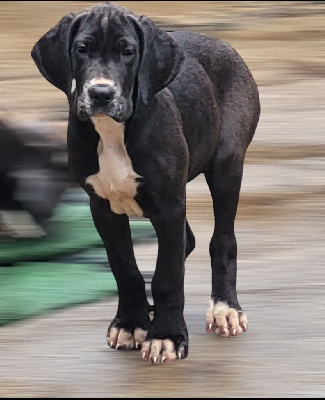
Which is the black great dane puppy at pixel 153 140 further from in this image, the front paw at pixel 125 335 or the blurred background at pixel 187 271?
the blurred background at pixel 187 271

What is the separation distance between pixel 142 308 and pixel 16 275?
1.30 m

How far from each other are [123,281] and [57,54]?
1149 mm

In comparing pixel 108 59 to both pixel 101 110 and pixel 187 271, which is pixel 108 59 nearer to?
pixel 101 110

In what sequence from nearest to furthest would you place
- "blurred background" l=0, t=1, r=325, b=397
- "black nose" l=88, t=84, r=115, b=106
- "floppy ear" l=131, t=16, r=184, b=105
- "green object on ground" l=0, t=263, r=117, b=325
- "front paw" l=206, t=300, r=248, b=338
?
1. "black nose" l=88, t=84, r=115, b=106
2. "floppy ear" l=131, t=16, r=184, b=105
3. "blurred background" l=0, t=1, r=325, b=397
4. "front paw" l=206, t=300, r=248, b=338
5. "green object on ground" l=0, t=263, r=117, b=325

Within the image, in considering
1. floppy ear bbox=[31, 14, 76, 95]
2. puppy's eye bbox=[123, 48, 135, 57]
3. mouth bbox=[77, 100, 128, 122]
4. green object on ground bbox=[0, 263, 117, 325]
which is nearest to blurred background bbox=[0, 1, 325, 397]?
green object on ground bbox=[0, 263, 117, 325]

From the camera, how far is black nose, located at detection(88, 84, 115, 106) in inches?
219

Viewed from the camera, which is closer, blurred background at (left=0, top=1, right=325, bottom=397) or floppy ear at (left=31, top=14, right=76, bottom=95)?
floppy ear at (left=31, top=14, right=76, bottom=95)

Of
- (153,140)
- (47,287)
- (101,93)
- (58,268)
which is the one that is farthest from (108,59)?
(58,268)

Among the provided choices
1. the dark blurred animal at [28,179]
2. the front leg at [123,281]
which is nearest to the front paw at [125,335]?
the front leg at [123,281]

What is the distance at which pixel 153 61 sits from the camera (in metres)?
5.84

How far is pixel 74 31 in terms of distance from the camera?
5820 mm

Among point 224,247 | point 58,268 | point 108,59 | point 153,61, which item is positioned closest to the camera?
point 108,59

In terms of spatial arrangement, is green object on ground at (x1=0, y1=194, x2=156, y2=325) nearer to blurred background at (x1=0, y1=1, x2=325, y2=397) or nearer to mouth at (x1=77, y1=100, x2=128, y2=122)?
blurred background at (x1=0, y1=1, x2=325, y2=397)

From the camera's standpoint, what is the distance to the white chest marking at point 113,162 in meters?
5.89
